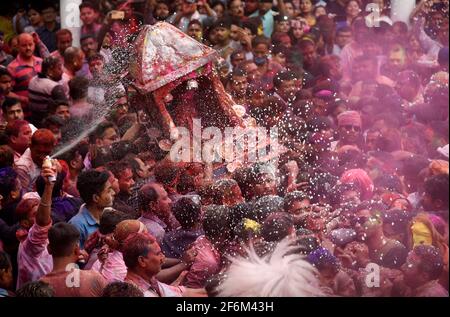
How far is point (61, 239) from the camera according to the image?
5.73 metres

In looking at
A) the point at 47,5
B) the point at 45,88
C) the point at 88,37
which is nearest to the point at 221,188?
the point at 45,88

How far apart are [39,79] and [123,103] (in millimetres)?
505

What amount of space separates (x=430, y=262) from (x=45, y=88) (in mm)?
2155

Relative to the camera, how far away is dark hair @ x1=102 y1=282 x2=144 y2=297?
5711 mm

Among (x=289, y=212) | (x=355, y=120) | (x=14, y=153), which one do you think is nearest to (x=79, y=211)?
(x=14, y=153)

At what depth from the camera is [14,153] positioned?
638 cm

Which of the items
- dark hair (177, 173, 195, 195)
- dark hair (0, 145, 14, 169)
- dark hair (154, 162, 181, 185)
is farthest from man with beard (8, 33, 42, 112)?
dark hair (177, 173, 195, 195)

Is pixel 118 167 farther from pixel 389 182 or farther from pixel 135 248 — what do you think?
pixel 389 182

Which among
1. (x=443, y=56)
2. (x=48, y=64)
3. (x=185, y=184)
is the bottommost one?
(x=185, y=184)

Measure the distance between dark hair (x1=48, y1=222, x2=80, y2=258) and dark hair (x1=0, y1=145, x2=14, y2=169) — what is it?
60 cm

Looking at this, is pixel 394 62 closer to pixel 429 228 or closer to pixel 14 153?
pixel 429 228

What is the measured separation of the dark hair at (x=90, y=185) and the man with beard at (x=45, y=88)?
769 mm

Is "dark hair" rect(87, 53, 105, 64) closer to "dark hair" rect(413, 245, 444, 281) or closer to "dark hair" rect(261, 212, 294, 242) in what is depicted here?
"dark hair" rect(261, 212, 294, 242)

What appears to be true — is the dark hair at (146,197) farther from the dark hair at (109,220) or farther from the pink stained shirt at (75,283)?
the pink stained shirt at (75,283)
